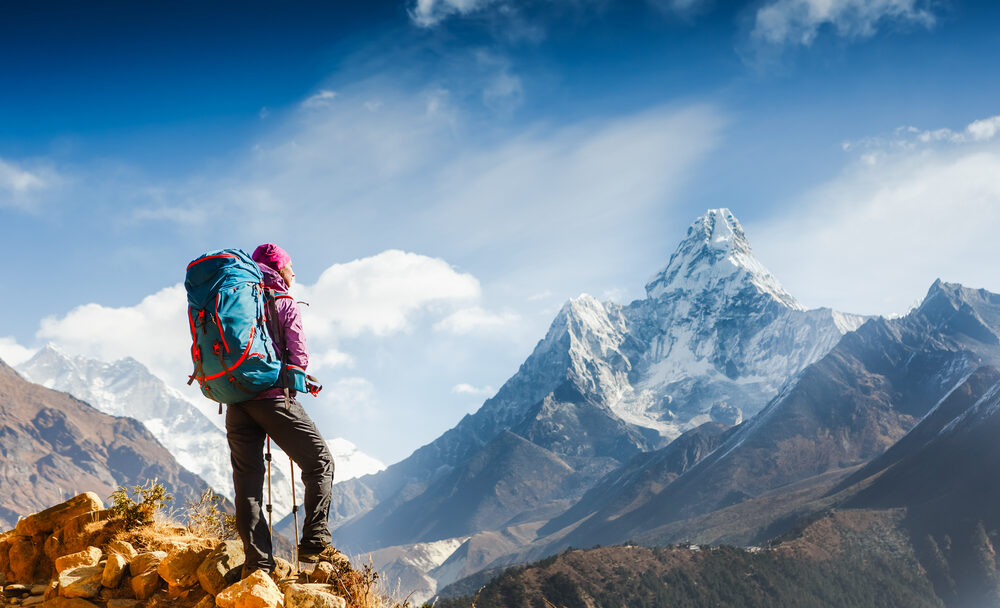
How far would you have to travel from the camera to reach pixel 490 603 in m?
90.9

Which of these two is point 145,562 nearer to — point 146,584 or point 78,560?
point 146,584

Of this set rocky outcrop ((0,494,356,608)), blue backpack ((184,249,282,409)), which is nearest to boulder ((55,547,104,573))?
rocky outcrop ((0,494,356,608))

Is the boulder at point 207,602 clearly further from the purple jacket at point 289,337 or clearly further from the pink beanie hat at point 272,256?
the pink beanie hat at point 272,256

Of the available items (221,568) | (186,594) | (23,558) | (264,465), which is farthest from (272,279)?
(23,558)

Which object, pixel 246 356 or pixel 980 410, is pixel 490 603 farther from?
pixel 980 410

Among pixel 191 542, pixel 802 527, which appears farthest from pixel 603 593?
pixel 191 542

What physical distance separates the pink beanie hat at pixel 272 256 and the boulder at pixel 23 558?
4810mm

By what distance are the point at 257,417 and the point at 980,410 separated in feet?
673

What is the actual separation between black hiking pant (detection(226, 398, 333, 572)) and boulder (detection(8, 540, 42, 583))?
3.70 m

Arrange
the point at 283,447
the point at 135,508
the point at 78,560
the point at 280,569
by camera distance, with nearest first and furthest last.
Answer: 1. the point at 283,447
2. the point at 280,569
3. the point at 78,560
4. the point at 135,508

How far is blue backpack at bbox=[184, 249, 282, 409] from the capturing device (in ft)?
20.5

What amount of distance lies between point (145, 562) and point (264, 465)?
1738 millimetres

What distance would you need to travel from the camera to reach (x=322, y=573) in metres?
6.59

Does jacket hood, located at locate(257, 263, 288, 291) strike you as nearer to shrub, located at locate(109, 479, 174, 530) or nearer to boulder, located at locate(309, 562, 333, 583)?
boulder, located at locate(309, 562, 333, 583)
